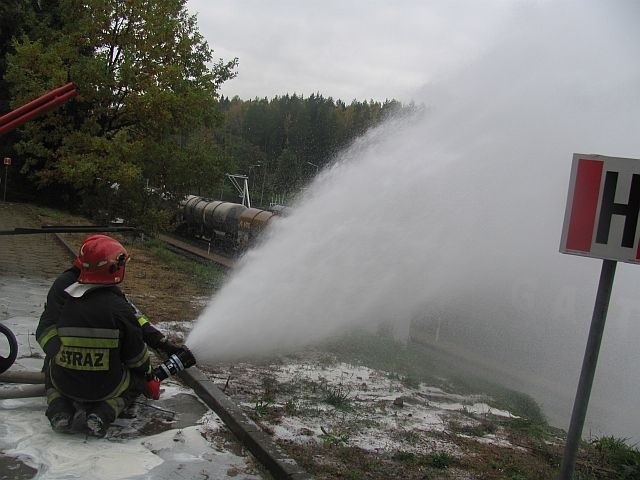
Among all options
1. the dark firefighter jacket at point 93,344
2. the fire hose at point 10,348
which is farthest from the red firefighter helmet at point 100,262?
the fire hose at point 10,348

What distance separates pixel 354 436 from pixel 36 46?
20.7 meters

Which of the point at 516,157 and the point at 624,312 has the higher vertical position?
the point at 516,157

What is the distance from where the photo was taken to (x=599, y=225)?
361 cm

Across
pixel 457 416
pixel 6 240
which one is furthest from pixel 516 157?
pixel 6 240

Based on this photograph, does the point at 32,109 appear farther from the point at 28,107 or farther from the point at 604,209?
the point at 604,209

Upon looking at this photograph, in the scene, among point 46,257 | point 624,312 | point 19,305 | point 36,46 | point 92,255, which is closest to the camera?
point 92,255

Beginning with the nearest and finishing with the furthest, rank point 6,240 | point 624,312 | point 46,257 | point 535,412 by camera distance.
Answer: point 535,412 → point 624,312 → point 46,257 → point 6,240

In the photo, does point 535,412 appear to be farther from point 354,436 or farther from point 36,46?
point 36,46

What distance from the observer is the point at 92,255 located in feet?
15.0

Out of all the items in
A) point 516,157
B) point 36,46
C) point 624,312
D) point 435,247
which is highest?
point 36,46

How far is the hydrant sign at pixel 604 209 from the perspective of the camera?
357 cm

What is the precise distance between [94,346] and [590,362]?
336 cm

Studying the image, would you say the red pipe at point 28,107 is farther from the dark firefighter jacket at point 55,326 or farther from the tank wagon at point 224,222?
the tank wagon at point 224,222

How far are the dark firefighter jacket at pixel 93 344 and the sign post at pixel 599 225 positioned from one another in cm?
310
